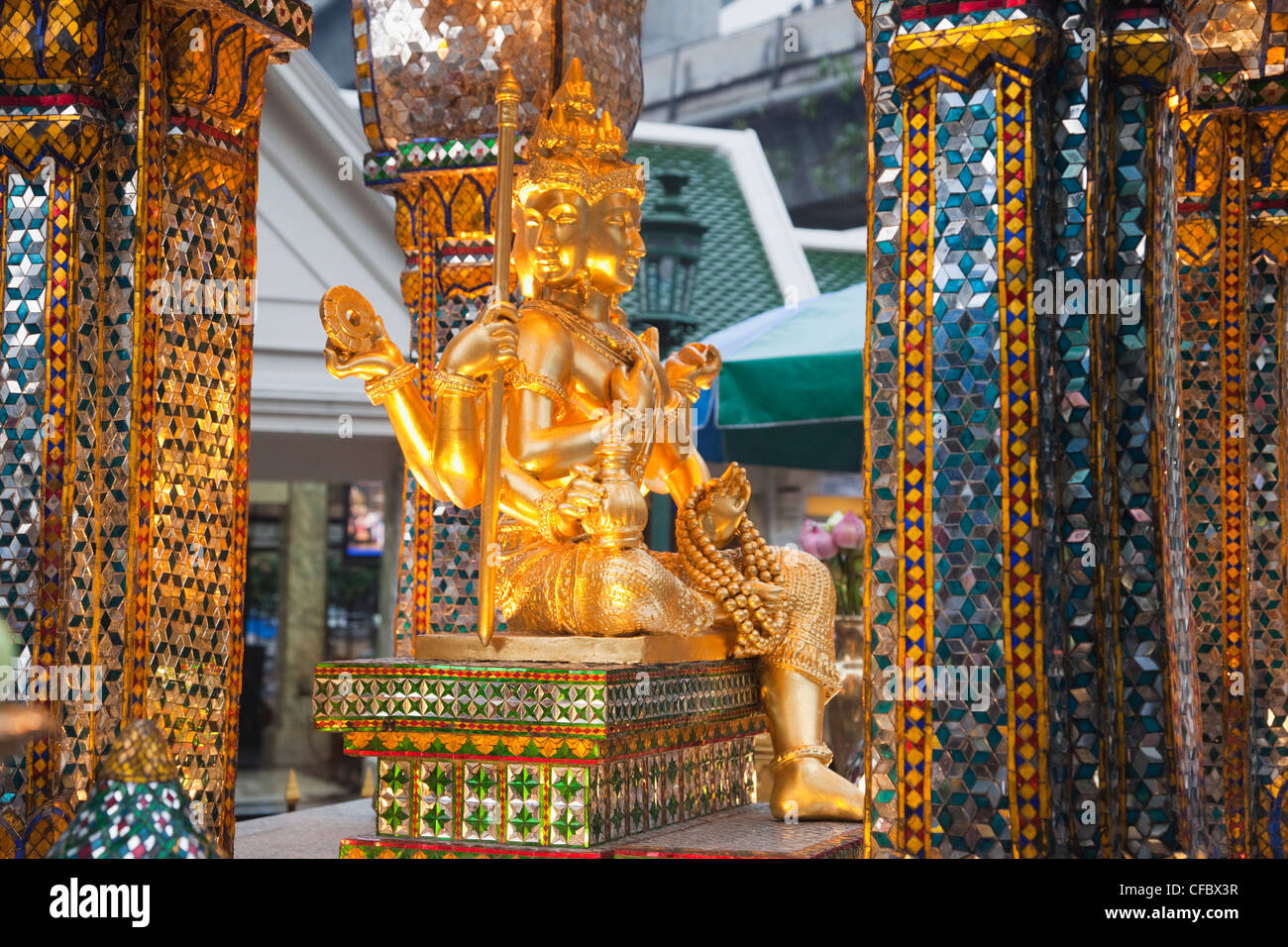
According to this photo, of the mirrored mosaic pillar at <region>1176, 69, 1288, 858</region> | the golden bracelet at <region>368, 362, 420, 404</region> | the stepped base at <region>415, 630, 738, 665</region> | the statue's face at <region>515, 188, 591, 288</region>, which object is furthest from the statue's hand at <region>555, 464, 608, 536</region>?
the mirrored mosaic pillar at <region>1176, 69, 1288, 858</region>

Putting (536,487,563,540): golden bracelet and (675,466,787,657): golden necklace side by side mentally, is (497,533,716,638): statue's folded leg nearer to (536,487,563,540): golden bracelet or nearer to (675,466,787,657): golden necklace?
(536,487,563,540): golden bracelet

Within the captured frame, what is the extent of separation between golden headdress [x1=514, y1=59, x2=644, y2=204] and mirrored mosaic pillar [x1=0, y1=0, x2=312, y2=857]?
89cm

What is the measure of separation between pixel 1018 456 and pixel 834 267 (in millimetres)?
12632

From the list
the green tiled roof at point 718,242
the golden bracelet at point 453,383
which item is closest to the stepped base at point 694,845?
the golden bracelet at point 453,383

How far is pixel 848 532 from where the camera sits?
22.0 feet

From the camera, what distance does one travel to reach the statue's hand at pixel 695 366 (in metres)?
5.01

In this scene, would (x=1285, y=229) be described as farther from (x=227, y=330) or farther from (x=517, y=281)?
(x=227, y=330)

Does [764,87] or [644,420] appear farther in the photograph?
[764,87]

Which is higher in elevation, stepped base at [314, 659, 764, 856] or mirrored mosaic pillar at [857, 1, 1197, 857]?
mirrored mosaic pillar at [857, 1, 1197, 857]

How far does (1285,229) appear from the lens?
5.82 metres

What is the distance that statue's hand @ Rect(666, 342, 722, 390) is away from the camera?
501 centimetres

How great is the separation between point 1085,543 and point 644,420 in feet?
5.71

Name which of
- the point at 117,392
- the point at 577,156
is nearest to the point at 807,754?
the point at 577,156
